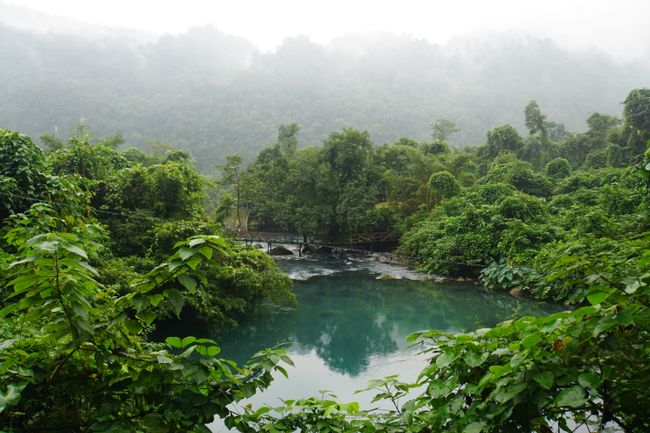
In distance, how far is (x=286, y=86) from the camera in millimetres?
76688

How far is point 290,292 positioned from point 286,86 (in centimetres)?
7241

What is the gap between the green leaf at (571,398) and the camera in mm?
1123

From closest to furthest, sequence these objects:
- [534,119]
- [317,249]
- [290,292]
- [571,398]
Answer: [571,398]
[290,292]
[317,249]
[534,119]

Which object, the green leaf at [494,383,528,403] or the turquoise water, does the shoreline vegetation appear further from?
the turquoise water

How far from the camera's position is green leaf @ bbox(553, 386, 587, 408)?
112 centimetres

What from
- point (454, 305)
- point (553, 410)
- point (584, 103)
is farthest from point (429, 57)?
point (553, 410)

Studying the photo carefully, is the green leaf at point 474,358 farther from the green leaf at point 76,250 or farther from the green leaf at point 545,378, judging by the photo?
the green leaf at point 76,250

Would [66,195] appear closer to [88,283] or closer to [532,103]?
[88,283]

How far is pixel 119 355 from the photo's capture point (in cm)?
Answer: 143

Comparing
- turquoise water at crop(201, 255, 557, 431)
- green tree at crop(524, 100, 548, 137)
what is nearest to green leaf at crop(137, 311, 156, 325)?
turquoise water at crop(201, 255, 557, 431)

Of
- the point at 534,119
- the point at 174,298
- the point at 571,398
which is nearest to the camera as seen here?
the point at 571,398

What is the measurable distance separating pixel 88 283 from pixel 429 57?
362ft

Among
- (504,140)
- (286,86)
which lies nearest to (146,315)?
(504,140)

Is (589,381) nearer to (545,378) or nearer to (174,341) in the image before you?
(545,378)
